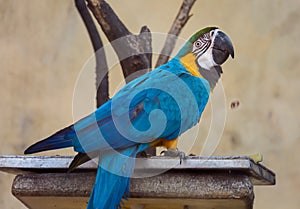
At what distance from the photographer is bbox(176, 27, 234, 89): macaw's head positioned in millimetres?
1614

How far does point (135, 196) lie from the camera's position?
144 centimetres

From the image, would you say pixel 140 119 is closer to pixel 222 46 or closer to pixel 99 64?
pixel 222 46

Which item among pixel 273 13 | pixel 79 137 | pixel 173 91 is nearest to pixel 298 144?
pixel 273 13

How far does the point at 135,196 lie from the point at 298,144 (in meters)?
1.20

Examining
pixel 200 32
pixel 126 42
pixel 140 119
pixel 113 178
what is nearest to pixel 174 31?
pixel 126 42

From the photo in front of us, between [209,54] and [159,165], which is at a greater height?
[209,54]

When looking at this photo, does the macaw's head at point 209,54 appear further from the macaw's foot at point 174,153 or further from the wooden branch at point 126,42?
the wooden branch at point 126,42

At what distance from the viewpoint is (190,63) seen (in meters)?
1.64

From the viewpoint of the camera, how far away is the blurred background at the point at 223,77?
2531 mm

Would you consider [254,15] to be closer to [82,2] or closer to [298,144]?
[298,144]

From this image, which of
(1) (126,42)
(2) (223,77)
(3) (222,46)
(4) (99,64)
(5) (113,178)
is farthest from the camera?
(2) (223,77)

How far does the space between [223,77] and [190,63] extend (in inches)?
37.5

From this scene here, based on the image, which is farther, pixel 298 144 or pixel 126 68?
pixel 298 144

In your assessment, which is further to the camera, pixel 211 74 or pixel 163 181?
pixel 211 74
